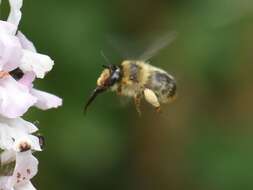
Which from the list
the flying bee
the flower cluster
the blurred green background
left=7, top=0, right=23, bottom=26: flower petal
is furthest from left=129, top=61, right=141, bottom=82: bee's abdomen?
the blurred green background

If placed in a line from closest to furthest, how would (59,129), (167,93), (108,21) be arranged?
1. (167,93)
2. (59,129)
3. (108,21)

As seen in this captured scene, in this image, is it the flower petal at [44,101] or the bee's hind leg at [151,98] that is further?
the bee's hind leg at [151,98]

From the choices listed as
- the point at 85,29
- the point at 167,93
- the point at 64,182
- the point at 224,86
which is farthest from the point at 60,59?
the point at 167,93

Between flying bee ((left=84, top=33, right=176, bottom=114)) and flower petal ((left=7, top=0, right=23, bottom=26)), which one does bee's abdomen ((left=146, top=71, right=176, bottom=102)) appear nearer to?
flying bee ((left=84, top=33, right=176, bottom=114))

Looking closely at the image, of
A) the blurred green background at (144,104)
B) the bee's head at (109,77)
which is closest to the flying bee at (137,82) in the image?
the bee's head at (109,77)

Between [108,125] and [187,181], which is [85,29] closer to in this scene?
[108,125]

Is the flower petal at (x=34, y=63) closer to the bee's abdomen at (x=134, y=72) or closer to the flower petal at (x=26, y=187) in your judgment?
the flower petal at (x=26, y=187)
